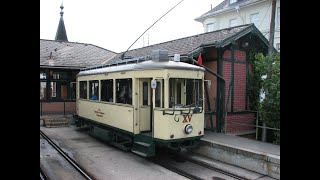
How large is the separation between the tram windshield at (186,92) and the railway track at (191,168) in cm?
177

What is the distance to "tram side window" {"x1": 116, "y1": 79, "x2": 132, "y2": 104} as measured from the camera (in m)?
9.41

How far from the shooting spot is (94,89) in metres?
12.4

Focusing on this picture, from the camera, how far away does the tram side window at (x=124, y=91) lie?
9.41 metres

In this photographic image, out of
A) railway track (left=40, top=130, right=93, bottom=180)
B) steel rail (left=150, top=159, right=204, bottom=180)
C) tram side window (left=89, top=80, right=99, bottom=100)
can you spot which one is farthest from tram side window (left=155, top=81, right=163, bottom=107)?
tram side window (left=89, top=80, right=99, bottom=100)

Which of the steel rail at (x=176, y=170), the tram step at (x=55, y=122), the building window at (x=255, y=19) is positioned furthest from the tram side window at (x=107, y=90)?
the building window at (x=255, y=19)

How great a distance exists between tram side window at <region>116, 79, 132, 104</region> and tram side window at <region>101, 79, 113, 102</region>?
54 cm

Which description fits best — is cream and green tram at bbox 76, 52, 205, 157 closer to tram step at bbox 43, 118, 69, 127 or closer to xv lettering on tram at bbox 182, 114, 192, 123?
xv lettering on tram at bbox 182, 114, 192, 123

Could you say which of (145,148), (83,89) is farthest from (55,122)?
(145,148)

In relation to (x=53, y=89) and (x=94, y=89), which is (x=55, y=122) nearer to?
(x=53, y=89)

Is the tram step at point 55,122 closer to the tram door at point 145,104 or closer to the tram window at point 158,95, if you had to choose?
the tram door at point 145,104
